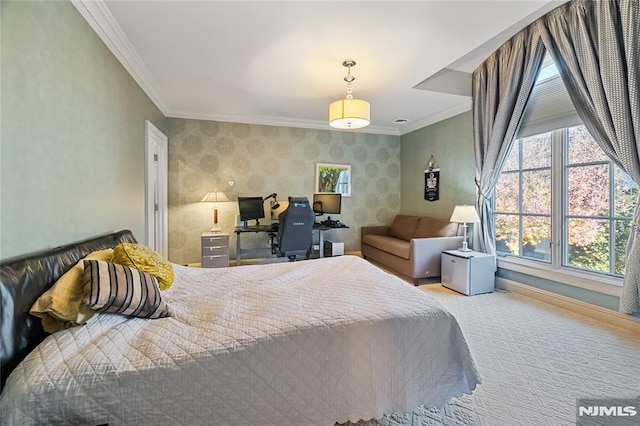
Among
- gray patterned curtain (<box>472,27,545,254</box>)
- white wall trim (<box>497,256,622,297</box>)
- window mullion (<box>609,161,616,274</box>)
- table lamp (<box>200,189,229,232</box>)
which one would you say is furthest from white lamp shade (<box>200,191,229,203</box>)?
window mullion (<box>609,161,616,274</box>)

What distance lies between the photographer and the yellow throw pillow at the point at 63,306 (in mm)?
1100

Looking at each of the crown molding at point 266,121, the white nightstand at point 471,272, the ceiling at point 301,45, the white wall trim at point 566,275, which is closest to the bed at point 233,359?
the ceiling at point 301,45

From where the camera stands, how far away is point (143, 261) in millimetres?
1666

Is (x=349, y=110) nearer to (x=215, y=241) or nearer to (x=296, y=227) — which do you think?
(x=296, y=227)

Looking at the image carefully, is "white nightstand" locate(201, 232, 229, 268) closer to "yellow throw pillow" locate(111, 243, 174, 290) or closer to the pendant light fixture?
"yellow throw pillow" locate(111, 243, 174, 290)

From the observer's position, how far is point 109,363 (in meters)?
0.99

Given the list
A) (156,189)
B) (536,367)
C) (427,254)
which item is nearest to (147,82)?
(156,189)

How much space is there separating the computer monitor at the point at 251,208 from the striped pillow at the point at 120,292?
10.0 feet

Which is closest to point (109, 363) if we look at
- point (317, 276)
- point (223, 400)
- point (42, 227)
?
point (223, 400)

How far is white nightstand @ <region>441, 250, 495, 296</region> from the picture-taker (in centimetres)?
327

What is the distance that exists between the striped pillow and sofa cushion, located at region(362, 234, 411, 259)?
3279 millimetres

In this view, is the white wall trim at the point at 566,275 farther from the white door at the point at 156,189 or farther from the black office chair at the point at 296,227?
the white door at the point at 156,189

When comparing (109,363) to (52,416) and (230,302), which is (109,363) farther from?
(230,302)
